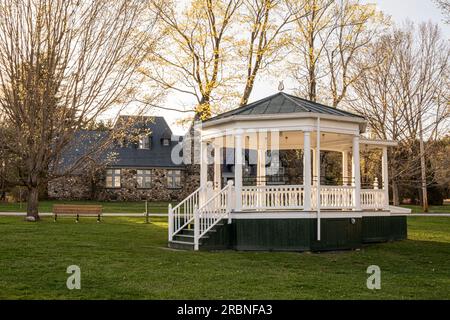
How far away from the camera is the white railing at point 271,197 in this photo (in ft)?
52.9

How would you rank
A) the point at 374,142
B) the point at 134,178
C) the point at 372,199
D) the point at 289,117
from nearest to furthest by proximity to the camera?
the point at 289,117, the point at 372,199, the point at 374,142, the point at 134,178

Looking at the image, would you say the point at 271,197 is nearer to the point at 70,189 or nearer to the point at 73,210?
the point at 73,210

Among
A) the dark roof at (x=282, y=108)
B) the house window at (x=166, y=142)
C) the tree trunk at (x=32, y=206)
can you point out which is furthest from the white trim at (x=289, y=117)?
the house window at (x=166, y=142)

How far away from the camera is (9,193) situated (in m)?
48.8

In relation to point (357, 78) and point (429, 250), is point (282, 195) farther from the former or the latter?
point (357, 78)

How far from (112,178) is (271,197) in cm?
3674

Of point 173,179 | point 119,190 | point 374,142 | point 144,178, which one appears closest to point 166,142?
point 173,179

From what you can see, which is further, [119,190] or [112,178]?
[112,178]

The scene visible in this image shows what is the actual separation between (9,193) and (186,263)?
4021 centimetres

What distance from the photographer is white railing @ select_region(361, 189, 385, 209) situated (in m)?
19.1

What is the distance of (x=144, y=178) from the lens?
5181 cm

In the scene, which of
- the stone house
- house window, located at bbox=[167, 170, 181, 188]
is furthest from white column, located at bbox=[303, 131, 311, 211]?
house window, located at bbox=[167, 170, 181, 188]
